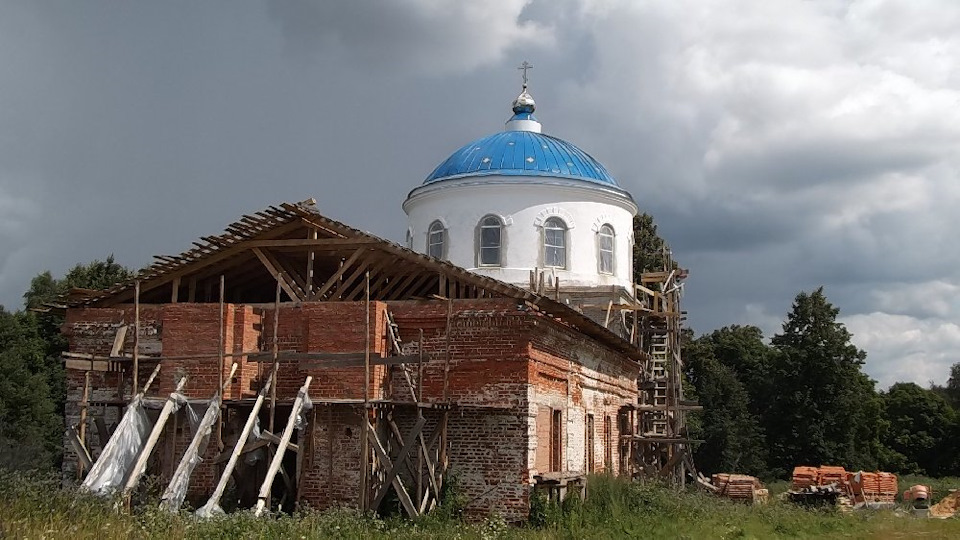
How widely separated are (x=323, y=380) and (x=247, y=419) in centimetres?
129

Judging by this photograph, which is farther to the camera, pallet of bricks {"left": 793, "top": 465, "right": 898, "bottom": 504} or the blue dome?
pallet of bricks {"left": 793, "top": 465, "right": 898, "bottom": 504}

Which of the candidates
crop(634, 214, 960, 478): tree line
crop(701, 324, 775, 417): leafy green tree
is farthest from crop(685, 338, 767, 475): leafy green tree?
crop(701, 324, 775, 417): leafy green tree

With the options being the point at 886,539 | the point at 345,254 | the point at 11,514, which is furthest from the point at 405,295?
the point at 886,539

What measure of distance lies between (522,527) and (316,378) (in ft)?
12.6

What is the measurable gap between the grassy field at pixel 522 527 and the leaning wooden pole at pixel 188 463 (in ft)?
1.87

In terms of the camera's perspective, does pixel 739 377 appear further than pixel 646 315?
Yes

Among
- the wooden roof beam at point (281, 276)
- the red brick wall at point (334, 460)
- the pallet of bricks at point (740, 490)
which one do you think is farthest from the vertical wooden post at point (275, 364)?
the pallet of bricks at point (740, 490)

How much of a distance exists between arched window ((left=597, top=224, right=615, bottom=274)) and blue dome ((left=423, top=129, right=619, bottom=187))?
1.26m

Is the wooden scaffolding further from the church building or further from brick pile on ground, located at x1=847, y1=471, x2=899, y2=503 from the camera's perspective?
the church building

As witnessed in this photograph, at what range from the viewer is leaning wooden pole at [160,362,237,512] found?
1393 cm

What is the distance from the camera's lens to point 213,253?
55.3 feet

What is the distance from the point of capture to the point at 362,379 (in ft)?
50.9

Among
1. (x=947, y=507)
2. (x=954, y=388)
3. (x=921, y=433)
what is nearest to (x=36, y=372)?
(x=947, y=507)

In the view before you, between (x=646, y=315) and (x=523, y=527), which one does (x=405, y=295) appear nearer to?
(x=523, y=527)
